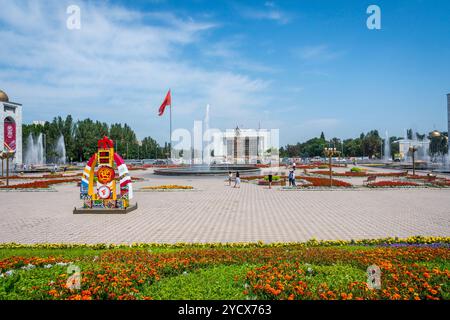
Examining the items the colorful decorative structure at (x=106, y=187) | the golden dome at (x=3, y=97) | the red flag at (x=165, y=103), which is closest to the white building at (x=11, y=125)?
the golden dome at (x=3, y=97)

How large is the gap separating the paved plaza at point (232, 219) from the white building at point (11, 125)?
44.6m

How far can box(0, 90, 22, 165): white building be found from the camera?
176ft

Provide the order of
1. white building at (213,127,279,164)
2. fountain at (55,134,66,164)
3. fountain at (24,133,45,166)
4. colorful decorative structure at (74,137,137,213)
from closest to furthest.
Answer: colorful decorative structure at (74,137,137,213) → fountain at (24,133,45,166) → fountain at (55,134,66,164) → white building at (213,127,279,164)

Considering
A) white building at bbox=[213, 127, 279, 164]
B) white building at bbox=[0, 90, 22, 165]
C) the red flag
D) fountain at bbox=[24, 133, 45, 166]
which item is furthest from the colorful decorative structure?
white building at bbox=[213, 127, 279, 164]

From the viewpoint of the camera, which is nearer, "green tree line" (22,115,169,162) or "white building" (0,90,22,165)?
"white building" (0,90,22,165)

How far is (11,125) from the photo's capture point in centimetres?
5544

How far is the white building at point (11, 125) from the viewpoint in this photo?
53.6 m

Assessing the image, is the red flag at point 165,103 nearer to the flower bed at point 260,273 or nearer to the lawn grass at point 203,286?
the flower bed at point 260,273

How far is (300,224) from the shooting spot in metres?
10.5

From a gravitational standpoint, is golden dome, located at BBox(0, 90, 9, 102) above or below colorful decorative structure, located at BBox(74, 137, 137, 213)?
above

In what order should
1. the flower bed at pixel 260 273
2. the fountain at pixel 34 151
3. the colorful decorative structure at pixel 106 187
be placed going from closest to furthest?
1. the flower bed at pixel 260 273
2. the colorful decorative structure at pixel 106 187
3. the fountain at pixel 34 151

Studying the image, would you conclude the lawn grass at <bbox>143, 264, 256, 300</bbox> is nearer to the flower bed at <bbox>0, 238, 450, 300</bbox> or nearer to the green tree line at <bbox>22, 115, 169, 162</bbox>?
the flower bed at <bbox>0, 238, 450, 300</bbox>

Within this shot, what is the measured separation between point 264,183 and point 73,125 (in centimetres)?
5640

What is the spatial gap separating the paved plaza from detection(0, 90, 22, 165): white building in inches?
1754
